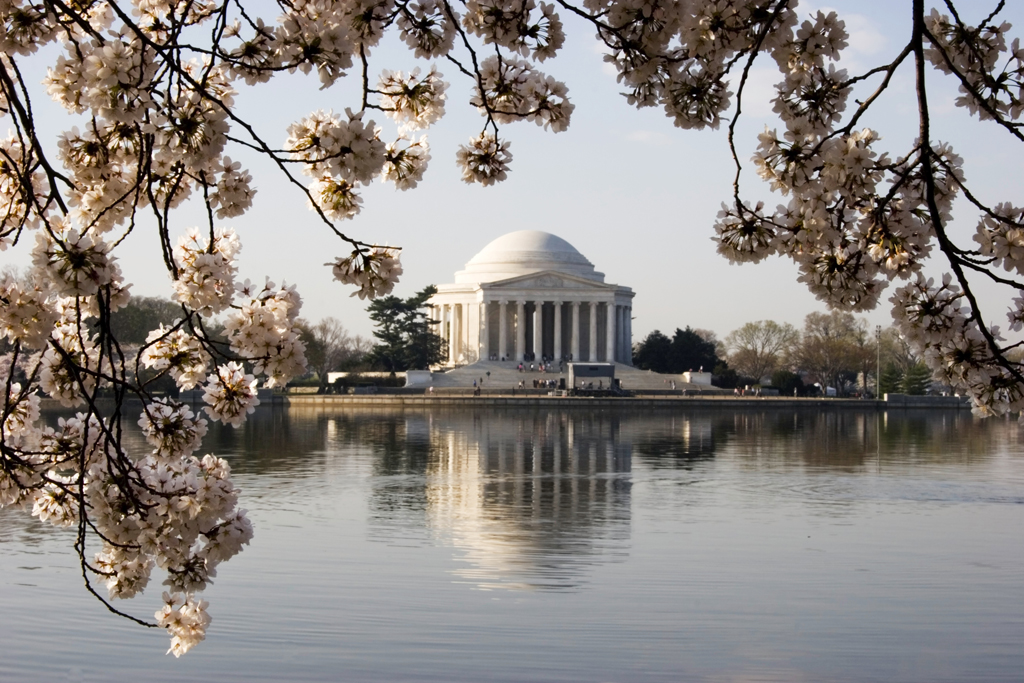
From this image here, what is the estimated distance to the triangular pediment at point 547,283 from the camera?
10088 centimetres

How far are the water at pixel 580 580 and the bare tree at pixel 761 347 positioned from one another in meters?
81.4

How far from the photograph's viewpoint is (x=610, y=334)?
3976 inches

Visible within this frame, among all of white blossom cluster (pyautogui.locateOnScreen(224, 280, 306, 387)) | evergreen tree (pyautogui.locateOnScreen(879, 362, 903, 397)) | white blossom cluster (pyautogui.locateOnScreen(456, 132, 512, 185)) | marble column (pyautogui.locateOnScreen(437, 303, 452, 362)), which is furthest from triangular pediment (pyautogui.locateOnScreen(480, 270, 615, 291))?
white blossom cluster (pyautogui.locateOnScreen(224, 280, 306, 387))

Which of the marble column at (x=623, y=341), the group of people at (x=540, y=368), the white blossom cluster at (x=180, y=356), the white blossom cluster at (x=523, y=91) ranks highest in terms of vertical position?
the marble column at (x=623, y=341)

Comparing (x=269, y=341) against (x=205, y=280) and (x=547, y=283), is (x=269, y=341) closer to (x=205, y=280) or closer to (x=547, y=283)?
(x=205, y=280)

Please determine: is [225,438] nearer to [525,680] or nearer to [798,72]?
[525,680]

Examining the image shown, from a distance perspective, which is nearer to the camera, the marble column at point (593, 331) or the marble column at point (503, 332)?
the marble column at point (593, 331)

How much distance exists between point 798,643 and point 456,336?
309 ft

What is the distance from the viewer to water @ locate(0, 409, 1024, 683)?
34.5 ft

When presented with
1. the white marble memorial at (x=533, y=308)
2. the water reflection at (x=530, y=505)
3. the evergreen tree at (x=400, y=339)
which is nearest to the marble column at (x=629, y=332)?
the white marble memorial at (x=533, y=308)

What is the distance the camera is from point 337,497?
22.5 m

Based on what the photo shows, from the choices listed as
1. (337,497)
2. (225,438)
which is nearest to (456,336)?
(225,438)

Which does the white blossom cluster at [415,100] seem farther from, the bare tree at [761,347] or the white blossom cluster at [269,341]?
the bare tree at [761,347]

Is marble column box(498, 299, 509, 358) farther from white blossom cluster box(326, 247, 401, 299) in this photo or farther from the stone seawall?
white blossom cluster box(326, 247, 401, 299)
